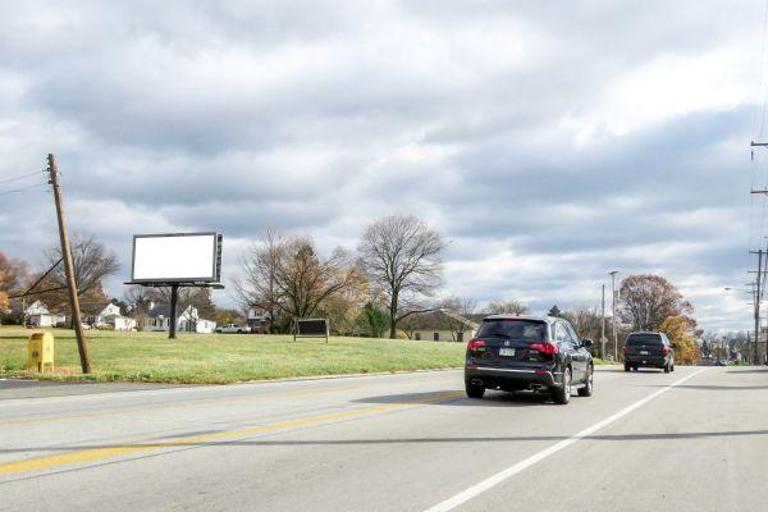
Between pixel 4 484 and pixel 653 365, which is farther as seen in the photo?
pixel 653 365

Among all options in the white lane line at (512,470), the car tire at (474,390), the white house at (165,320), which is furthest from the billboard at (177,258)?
the white house at (165,320)

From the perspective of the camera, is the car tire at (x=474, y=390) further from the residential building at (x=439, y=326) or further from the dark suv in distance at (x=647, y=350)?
the residential building at (x=439, y=326)

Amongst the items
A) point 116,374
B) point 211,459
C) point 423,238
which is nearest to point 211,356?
point 116,374

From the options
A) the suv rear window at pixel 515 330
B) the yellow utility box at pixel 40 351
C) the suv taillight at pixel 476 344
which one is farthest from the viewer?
the yellow utility box at pixel 40 351

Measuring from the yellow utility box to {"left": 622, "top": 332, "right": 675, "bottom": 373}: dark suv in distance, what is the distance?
2360cm

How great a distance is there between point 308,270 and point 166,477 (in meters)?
75.8

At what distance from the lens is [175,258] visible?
4669 centimetres

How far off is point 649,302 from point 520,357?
106643 mm

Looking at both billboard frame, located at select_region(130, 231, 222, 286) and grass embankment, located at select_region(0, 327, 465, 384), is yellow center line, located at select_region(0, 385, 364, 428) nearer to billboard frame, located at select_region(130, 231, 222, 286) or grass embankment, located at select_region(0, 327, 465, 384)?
grass embankment, located at select_region(0, 327, 465, 384)

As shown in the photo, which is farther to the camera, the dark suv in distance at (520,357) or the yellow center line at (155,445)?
the dark suv in distance at (520,357)

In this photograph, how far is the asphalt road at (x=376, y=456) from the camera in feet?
20.7

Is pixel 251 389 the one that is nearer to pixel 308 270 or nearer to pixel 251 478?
pixel 251 478

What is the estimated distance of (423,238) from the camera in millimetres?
87000

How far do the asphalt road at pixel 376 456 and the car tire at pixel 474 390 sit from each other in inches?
33.4
